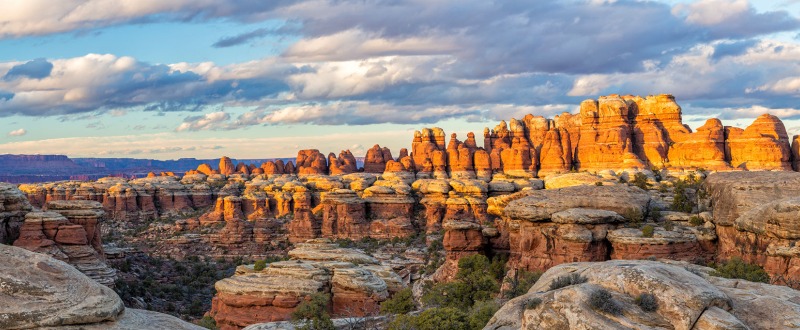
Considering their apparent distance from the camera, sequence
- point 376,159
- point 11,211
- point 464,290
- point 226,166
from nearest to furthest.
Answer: point 464,290 → point 11,211 → point 376,159 → point 226,166

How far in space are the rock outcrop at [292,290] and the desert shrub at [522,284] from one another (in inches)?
205

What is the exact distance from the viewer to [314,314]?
1080 inches

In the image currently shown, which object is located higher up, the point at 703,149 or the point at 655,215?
the point at 703,149

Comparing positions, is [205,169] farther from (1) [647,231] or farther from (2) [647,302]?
(2) [647,302]

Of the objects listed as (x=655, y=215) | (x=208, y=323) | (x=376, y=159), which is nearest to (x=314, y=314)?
(x=208, y=323)

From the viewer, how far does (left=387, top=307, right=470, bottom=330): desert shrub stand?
899 inches

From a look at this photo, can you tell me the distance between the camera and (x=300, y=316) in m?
27.3

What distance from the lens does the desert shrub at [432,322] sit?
22.8 metres

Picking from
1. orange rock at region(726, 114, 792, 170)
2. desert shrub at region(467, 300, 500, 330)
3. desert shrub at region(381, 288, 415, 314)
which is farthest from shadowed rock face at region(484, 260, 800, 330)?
orange rock at region(726, 114, 792, 170)

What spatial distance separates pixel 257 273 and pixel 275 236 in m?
53.7

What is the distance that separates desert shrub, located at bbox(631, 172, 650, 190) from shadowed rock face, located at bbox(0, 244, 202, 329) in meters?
60.2

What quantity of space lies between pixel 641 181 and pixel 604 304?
194ft

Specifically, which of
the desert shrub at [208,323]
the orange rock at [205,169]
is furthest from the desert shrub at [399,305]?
the orange rock at [205,169]

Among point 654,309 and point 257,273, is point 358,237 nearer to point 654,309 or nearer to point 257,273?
point 257,273
